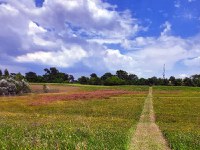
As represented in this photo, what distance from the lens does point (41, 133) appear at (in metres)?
27.5

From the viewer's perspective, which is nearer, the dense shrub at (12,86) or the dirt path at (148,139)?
the dirt path at (148,139)

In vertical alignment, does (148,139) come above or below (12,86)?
below

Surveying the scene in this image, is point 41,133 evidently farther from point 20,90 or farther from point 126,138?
point 20,90

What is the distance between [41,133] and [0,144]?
5372 mm

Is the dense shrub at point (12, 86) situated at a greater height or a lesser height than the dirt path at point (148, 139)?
greater

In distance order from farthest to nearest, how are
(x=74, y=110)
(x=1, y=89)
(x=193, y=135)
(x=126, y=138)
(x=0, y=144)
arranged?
(x=1, y=89), (x=74, y=110), (x=193, y=135), (x=126, y=138), (x=0, y=144)

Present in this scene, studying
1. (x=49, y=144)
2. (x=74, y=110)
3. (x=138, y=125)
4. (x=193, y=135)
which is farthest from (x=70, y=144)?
(x=74, y=110)

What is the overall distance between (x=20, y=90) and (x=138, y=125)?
79845mm

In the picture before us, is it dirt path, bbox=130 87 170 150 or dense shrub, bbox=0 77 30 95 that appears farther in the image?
dense shrub, bbox=0 77 30 95

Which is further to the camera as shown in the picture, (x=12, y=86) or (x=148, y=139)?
(x=12, y=86)

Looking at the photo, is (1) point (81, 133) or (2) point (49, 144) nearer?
(2) point (49, 144)

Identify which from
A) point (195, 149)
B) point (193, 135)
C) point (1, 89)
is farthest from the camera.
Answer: point (1, 89)

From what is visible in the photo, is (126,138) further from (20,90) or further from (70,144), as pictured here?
(20,90)

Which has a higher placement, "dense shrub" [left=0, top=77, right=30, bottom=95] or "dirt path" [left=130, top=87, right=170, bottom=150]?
"dense shrub" [left=0, top=77, right=30, bottom=95]
